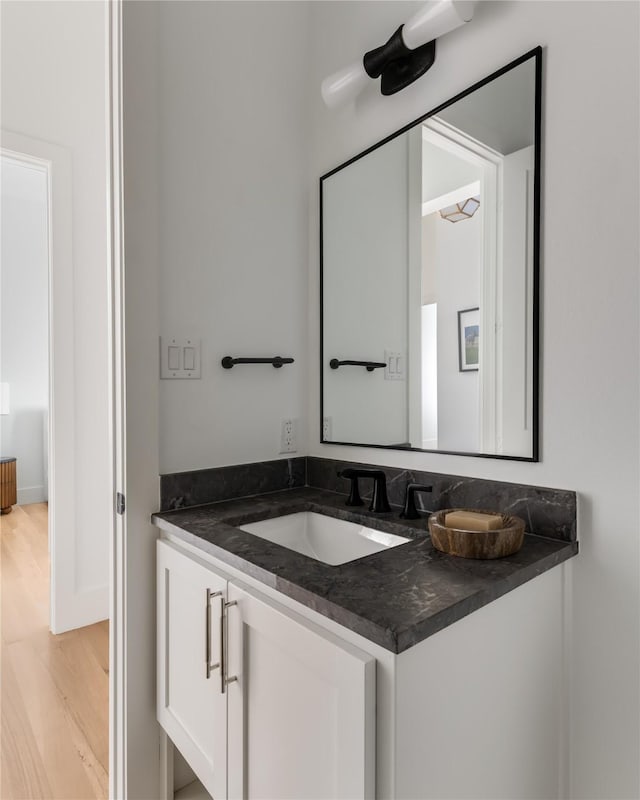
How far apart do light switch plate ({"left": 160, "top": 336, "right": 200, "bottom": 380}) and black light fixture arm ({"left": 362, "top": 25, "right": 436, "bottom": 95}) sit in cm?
87

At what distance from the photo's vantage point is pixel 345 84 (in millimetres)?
1361

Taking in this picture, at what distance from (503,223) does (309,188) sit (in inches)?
30.7

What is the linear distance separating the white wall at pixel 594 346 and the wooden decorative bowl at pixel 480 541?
18 centimetres

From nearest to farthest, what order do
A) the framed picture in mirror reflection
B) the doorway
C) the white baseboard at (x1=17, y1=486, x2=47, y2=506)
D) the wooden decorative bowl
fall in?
1. the wooden decorative bowl
2. the framed picture in mirror reflection
3. the doorway
4. the white baseboard at (x1=17, y1=486, x2=47, y2=506)

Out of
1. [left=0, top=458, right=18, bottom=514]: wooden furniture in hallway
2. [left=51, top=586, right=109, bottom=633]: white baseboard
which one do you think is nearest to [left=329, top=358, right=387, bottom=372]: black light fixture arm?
[left=51, top=586, right=109, bottom=633]: white baseboard

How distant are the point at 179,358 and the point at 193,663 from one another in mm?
761

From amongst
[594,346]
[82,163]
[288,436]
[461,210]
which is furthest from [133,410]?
[82,163]

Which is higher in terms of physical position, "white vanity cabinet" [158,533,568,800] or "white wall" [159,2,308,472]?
"white wall" [159,2,308,472]

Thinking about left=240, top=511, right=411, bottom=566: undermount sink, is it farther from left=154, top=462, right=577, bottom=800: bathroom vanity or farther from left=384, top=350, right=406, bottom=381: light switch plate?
left=384, top=350, right=406, bottom=381: light switch plate

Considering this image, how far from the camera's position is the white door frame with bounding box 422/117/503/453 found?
1.10 meters

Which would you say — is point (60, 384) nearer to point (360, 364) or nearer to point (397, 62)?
point (360, 364)

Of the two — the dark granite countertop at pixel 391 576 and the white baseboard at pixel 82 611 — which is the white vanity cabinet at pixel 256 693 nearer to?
the dark granite countertop at pixel 391 576

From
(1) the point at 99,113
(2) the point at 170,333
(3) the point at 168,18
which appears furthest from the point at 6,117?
(2) the point at 170,333

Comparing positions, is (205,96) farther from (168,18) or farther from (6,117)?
(6,117)
